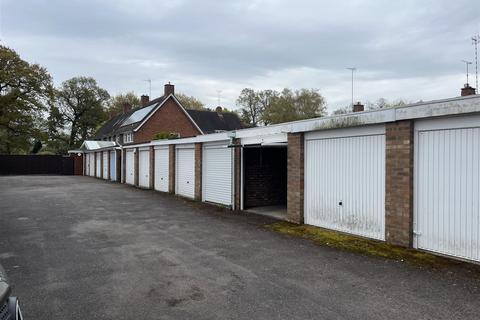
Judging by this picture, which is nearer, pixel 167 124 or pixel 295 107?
pixel 167 124

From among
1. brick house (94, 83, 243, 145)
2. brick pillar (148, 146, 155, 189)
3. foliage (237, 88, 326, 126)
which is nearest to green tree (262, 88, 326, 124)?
foliage (237, 88, 326, 126)

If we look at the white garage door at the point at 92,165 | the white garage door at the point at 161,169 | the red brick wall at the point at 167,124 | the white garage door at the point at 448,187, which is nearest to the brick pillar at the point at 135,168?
the white garage door at the point at 161,169

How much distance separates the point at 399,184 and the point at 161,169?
47.1 ft

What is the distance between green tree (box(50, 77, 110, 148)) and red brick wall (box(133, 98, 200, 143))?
24.5m

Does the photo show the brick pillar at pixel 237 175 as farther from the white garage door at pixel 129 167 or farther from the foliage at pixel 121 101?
the foliage at pixel 121 101

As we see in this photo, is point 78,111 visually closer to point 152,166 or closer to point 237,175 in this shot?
point 152,166

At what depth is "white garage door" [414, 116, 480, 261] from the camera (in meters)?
6.40

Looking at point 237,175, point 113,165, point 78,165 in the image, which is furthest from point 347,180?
point 78,165

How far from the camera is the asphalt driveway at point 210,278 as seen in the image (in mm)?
4637

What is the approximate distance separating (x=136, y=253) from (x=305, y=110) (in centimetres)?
4322

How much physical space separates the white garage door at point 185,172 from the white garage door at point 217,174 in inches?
46.5

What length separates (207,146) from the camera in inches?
601

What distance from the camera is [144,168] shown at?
22.6m

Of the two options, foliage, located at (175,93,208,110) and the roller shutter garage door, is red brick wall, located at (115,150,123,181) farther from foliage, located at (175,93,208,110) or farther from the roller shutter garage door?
foliage, located at (175,93,208,110)
